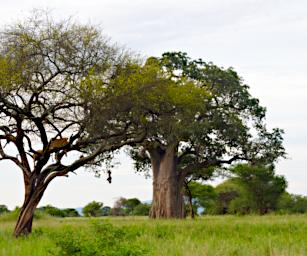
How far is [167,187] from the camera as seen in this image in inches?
1534

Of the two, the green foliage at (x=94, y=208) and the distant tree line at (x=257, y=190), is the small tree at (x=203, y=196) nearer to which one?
the distant tree line at (x=257, y=190)

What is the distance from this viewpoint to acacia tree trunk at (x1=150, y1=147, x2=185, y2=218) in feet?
127

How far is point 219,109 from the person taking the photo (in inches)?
1453

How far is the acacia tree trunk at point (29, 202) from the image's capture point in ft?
68.3

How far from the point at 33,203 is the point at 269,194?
47.2 meters

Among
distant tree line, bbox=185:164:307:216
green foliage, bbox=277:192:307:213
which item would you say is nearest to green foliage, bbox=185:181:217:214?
distant tree line, bbox=185:164:307:216

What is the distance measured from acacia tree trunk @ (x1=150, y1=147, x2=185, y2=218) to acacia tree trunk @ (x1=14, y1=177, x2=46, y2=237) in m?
18.0

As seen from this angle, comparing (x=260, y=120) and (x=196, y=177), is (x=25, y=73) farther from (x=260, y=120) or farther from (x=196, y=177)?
(x=196, y=177)

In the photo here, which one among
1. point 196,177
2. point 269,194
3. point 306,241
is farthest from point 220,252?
point 269,194

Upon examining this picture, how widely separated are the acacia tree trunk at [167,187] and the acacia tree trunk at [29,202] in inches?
710

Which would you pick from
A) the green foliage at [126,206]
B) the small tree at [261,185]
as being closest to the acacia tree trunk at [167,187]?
the small tree at [261,185]

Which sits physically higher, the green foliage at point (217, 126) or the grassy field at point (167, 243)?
the green foliage at point (217, 126)

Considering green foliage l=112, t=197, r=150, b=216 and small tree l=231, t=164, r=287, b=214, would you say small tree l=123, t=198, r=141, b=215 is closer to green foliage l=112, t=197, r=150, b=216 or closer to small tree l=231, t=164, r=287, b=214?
green foliage l=112, t=197, r=150, b=216

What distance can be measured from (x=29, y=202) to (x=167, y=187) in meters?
18.9
